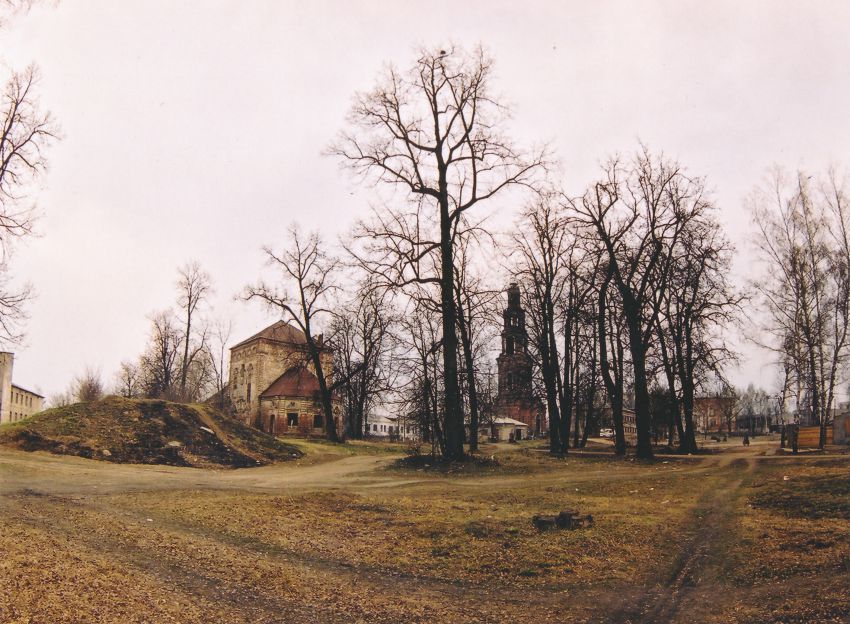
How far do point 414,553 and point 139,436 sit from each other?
1699cm

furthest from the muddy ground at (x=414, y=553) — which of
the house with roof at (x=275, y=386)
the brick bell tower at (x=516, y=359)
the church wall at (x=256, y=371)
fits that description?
the church wall at (x=256, y=371)

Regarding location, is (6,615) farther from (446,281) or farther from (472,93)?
(472,93)

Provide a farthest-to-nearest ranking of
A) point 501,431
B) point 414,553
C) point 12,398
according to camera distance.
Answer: point 12,398 < point 501,431 < point 414,553

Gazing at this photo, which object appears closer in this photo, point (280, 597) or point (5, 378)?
point (280, 597)

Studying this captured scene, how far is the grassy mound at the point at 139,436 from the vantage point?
20719 mm

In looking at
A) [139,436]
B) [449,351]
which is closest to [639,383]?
[449,351]

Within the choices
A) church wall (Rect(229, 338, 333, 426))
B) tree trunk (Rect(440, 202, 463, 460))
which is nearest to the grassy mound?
tree trunk (Rect(440, 202, 463, 460))

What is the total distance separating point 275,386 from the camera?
58719 mm

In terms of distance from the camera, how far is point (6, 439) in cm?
1984

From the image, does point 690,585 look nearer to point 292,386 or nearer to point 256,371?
point 292,386

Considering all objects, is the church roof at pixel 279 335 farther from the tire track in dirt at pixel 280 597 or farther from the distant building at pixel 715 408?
the tire track in dirt at pixel 280 597

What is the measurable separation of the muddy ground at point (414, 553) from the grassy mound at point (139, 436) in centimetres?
511

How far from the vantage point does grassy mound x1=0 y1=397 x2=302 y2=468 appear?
2072 cm

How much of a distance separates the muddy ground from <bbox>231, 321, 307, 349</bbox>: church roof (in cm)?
4539
